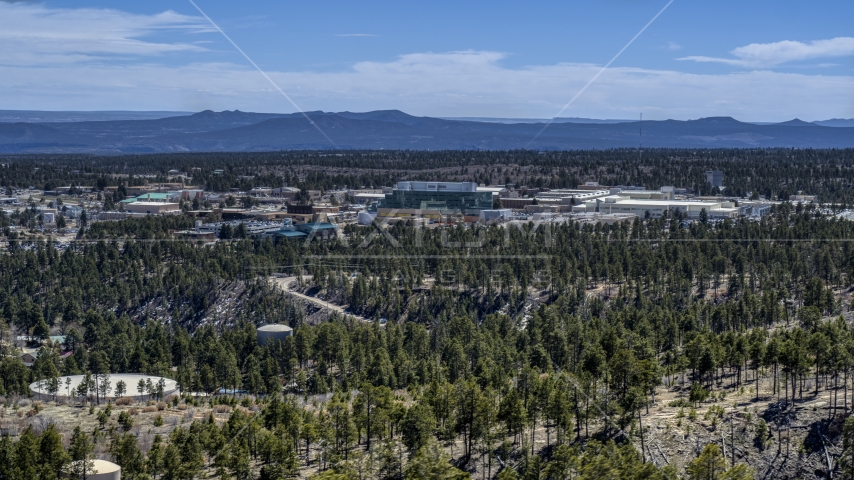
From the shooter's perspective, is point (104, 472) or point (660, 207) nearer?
point (104, 472)

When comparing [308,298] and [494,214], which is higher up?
Result: [494,214]

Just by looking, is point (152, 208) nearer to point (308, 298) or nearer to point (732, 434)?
point (308, 298)

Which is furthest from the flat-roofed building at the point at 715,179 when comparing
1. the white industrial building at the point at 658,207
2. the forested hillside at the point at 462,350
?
the forested hillside at the point at 462,350

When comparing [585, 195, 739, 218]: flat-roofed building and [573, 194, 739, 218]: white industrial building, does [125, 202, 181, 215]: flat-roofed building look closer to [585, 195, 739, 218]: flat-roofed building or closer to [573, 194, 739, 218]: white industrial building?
[573, 194, 739, 218]: white industrial building

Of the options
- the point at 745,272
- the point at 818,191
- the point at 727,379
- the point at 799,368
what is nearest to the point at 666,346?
the point at 727,379

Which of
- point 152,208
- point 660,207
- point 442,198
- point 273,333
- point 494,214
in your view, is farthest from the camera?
point 152,208

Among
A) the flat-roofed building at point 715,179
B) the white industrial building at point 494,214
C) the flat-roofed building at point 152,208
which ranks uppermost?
the flat-roofed building at point 715,179

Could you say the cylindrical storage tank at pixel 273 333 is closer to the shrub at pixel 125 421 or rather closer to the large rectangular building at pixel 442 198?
the shrub at pixel 125 421

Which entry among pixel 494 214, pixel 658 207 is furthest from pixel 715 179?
pixel 494 214
